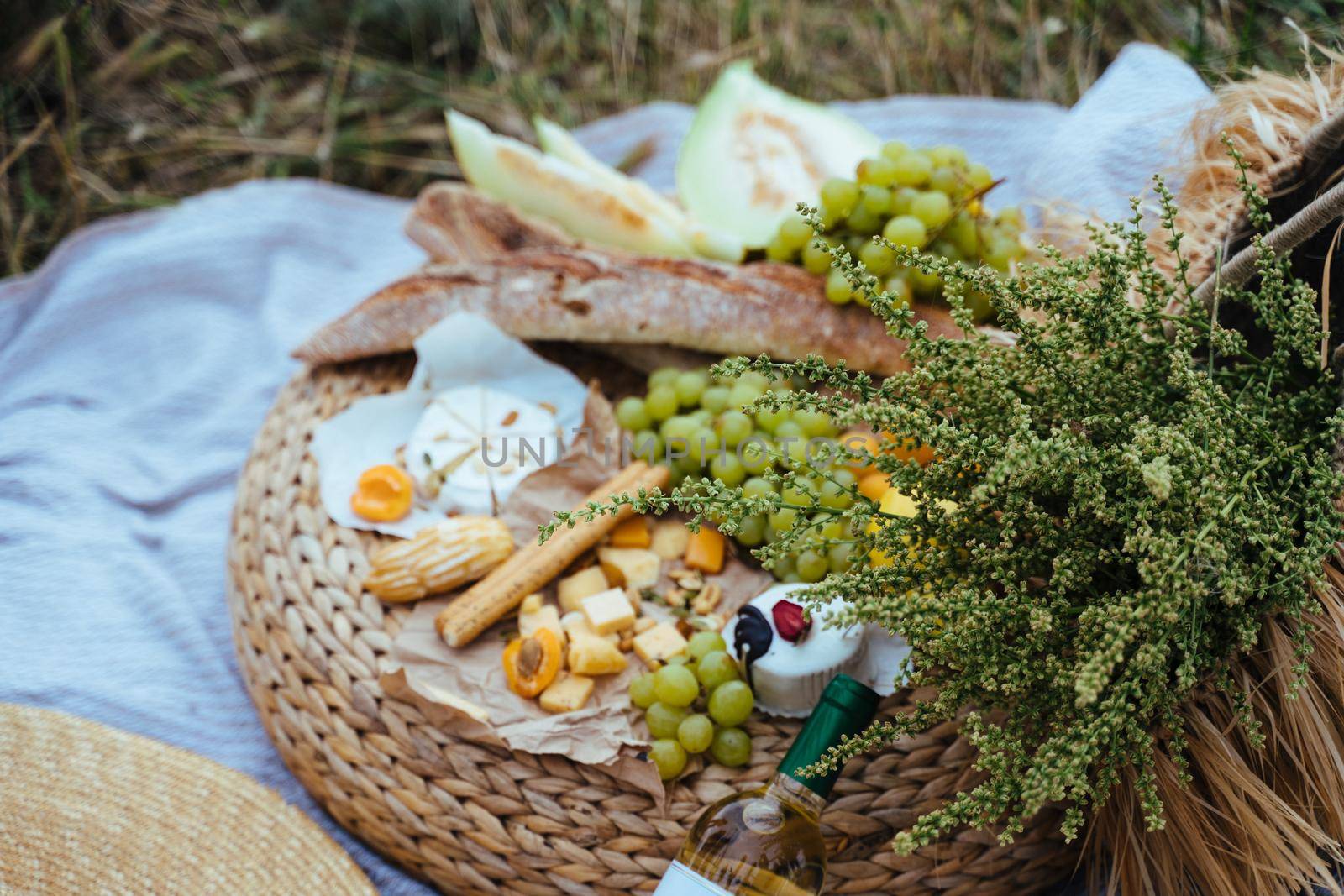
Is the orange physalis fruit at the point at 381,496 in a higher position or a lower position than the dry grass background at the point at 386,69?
lower

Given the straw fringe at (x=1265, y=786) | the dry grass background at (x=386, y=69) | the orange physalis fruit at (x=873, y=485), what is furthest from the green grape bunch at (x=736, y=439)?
the dry grass background at (x=386, y=69)

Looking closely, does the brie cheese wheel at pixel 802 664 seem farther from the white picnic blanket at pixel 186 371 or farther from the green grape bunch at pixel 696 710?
the white picnic blanket at pixel 186 371

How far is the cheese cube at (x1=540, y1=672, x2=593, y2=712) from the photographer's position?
970mm

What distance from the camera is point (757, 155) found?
4.69 feet

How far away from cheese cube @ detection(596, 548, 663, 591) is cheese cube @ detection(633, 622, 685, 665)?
8 centimetres

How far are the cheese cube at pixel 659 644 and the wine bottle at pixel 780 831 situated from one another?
7.0 inches

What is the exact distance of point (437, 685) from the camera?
100 centimetres

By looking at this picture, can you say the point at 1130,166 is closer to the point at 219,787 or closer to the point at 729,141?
the point at 729,141

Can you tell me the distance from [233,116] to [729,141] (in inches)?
46.3

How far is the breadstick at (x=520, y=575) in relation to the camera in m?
1.03

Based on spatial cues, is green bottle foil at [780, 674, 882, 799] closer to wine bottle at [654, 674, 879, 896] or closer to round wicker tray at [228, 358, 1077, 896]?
wine bottle at [654, 674, 879, 896]

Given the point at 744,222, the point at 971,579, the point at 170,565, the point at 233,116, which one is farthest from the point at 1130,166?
the point at 233,116

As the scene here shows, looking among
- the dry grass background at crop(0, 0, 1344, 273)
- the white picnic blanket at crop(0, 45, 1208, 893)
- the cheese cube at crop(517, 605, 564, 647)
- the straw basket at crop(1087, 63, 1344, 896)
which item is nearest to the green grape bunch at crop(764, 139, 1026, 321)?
the white picnic blanket at crop(0, 45, 1208, 893)

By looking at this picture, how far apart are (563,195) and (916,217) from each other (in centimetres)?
50
